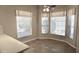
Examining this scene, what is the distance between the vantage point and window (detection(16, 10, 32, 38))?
3.36 feet

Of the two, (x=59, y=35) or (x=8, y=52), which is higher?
(x=59, y=35)

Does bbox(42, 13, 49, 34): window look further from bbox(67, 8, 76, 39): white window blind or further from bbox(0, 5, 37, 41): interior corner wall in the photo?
bbox(67, 8, 76, 39): white window blind

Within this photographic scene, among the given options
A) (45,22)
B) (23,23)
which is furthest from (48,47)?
(23,23)

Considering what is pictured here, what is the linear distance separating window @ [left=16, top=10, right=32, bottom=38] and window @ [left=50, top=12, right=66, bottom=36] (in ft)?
0.85

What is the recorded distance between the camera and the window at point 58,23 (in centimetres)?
104

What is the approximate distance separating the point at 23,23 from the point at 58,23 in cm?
40

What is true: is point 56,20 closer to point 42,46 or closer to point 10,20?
point 42,46

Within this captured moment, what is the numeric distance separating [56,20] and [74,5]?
0.25 m

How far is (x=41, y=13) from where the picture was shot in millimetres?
1062

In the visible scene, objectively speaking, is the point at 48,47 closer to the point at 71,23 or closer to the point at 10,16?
the point at 71,23

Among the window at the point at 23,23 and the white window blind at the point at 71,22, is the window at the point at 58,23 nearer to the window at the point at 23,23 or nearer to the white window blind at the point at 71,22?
the white window blind at the point at 71,22
